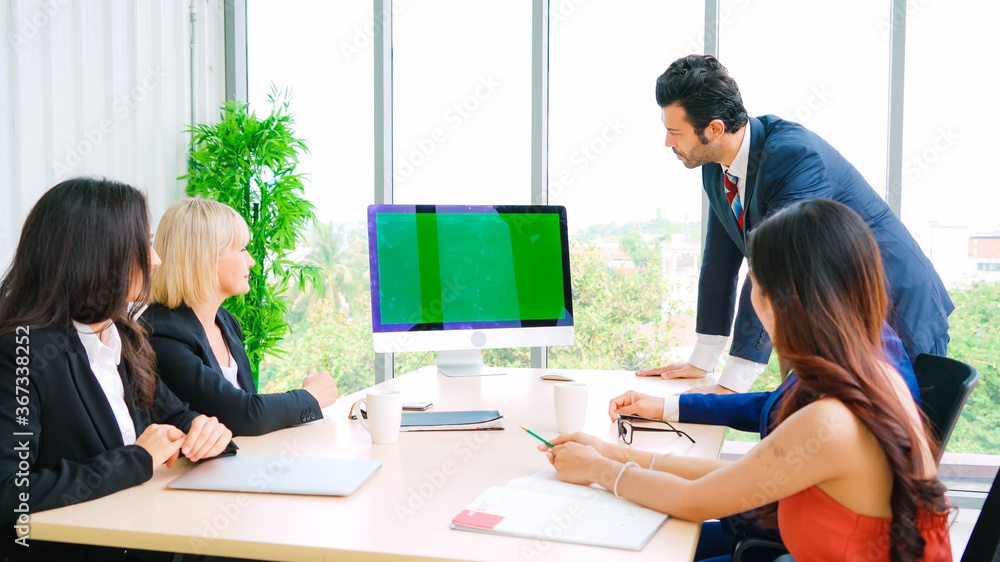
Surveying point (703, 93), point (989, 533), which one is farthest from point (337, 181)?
point (989, 533)

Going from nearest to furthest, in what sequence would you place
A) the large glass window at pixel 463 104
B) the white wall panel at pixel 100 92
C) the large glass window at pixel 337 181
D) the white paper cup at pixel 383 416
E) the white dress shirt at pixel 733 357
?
the white paper cup at pixel 383 416
the white dress shirt at pixel 733 357
the white wall panel at pixel 100 92
the large glass window at pixel 463 104
the large glass window at pixel 337 181

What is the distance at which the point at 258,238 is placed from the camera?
3652 millimetres

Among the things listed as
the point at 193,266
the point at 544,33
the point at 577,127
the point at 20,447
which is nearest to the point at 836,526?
the point at 20,447

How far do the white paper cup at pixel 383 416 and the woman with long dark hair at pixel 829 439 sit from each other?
445 mm

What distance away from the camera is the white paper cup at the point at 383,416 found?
55.0 inches

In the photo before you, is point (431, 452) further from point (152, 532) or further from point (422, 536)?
point (152, 532)

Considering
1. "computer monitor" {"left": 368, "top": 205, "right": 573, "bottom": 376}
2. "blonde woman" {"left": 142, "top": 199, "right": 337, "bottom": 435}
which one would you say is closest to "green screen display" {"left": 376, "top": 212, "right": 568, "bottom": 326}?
"computer monitor" {"left": 368, "top": 205, "right": 573, "bottom": 376}

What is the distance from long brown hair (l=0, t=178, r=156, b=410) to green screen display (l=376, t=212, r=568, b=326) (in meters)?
0.85

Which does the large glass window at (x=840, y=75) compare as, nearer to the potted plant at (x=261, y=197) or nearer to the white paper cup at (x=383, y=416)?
the potted plant at (x=261, y=197)

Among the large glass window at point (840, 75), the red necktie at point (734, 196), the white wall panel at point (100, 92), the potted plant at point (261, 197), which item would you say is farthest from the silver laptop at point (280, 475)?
the large glass window at point (840, 75)

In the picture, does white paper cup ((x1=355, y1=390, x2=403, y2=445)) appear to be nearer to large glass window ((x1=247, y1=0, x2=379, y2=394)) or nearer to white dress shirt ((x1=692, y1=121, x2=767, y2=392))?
white dress shirt ((x1=692, y1=121, x2=767, y2=392))

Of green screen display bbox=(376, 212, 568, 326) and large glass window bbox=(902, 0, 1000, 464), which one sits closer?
green screen display bbox=(376, 212, 568, 326)

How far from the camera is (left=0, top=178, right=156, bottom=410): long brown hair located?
1.20m

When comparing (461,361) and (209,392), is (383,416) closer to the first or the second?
(209,392)
